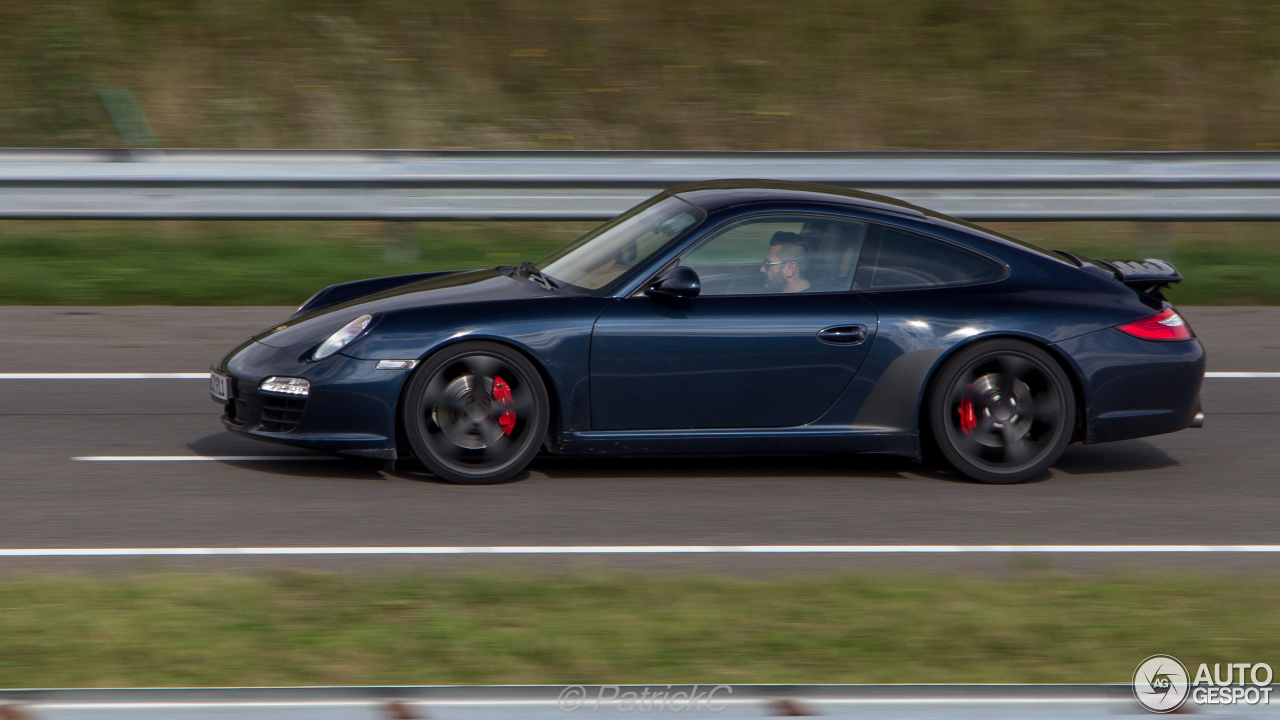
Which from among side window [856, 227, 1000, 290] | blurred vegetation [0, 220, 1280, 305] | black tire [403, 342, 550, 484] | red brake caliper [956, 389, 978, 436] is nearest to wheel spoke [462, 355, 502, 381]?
black tire [403, 342, 550, 484]

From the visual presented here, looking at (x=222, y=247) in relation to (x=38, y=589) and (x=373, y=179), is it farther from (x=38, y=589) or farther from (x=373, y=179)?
(x=38, y=589)

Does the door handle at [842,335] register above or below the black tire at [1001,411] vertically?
above

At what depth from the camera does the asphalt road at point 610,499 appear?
560cm

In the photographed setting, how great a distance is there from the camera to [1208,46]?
17578 millimetres

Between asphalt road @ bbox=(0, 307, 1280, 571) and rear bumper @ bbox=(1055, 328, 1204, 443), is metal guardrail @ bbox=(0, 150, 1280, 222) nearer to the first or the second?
asphalt road @ bbox=(0, 307, 1280, 571)

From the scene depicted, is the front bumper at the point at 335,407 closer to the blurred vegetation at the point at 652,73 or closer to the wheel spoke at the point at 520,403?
the wheel spoke at the point at 520,403

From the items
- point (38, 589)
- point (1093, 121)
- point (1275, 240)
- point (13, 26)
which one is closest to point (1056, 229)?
point (1275, 240)

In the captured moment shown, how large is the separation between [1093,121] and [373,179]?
911 centimetres

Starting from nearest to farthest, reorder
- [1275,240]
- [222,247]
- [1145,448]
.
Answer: [1145,448] → [222,247] → [1275,240]

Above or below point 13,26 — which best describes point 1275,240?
below

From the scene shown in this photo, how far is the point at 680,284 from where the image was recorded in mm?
6199

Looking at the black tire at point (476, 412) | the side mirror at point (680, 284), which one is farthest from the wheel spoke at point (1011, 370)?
the black tire at point (476, 412)

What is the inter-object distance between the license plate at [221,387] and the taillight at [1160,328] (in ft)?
13.0

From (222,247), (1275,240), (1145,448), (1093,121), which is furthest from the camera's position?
(1093,121)
